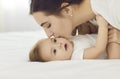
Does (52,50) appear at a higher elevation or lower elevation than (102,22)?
lower

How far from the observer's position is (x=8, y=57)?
146cm

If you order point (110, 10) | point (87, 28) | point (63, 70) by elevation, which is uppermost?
point (110, 10)

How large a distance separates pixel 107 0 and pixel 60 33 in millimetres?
278

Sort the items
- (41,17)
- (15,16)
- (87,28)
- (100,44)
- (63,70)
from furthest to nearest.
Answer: (15,16) → (87,28) → (41,17) → (100,44) → (63,70)

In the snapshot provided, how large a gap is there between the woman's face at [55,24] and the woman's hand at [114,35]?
206 millimetres

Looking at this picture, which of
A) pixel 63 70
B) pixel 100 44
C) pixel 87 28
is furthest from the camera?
pixel 87 28

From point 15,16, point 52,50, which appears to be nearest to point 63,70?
point 52,50

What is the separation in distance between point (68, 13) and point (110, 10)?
0.22 meters

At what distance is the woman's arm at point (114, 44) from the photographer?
1.31 meters

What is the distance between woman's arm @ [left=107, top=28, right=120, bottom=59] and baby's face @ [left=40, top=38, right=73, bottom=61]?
0.60 feet

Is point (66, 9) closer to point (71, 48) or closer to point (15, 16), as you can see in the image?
point (71, 48)

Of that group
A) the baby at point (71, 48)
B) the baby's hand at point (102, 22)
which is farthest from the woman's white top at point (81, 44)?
the baby's hand at point (102, 22)

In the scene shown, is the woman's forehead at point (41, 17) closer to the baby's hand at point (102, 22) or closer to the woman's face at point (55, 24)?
the woman's face at point (55, 24)

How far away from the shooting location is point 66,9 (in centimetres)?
143
